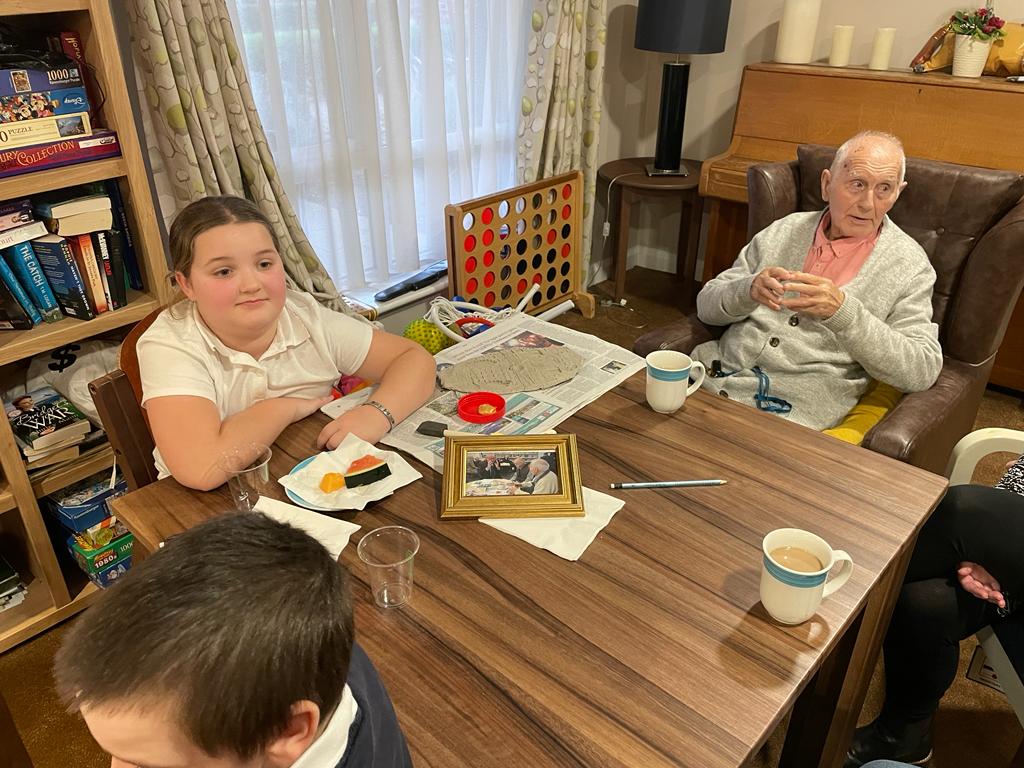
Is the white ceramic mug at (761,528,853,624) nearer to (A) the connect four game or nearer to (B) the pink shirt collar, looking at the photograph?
(B) the pink shirt collar

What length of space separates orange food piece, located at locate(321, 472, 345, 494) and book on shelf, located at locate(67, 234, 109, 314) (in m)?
1.01

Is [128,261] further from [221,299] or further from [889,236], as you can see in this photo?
[889,236]

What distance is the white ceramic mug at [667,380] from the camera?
1.37 m

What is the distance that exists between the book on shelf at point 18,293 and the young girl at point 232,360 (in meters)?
0.59

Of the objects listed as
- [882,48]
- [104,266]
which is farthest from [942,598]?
[882,48]

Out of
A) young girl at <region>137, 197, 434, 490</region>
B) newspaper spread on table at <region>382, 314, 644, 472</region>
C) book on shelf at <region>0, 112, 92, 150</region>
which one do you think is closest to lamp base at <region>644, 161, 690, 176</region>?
newspaper spread on table at <region>382, 314, 644, 472</region>

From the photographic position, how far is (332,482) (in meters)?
1.21

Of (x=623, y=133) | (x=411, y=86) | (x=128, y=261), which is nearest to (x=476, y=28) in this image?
(x=411, y=86)

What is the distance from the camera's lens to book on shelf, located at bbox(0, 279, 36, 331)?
178 cm

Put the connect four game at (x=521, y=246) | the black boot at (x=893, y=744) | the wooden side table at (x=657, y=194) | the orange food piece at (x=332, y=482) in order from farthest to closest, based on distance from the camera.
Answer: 1. the wooden side table at (x=657, y=194)
2. the connect four game at (x=521, y=246)
3. the black boot at (x=893, y=744)
4. the orange food piece at (x=332, y=482)

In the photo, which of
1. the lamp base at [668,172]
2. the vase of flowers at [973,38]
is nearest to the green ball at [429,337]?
the lamp base at [668,172]

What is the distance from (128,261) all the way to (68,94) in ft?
1.38

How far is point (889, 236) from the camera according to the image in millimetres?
1870

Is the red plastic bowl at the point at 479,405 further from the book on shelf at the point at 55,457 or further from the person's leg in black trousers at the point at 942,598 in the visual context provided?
the book on shelf at the point at 55,457
